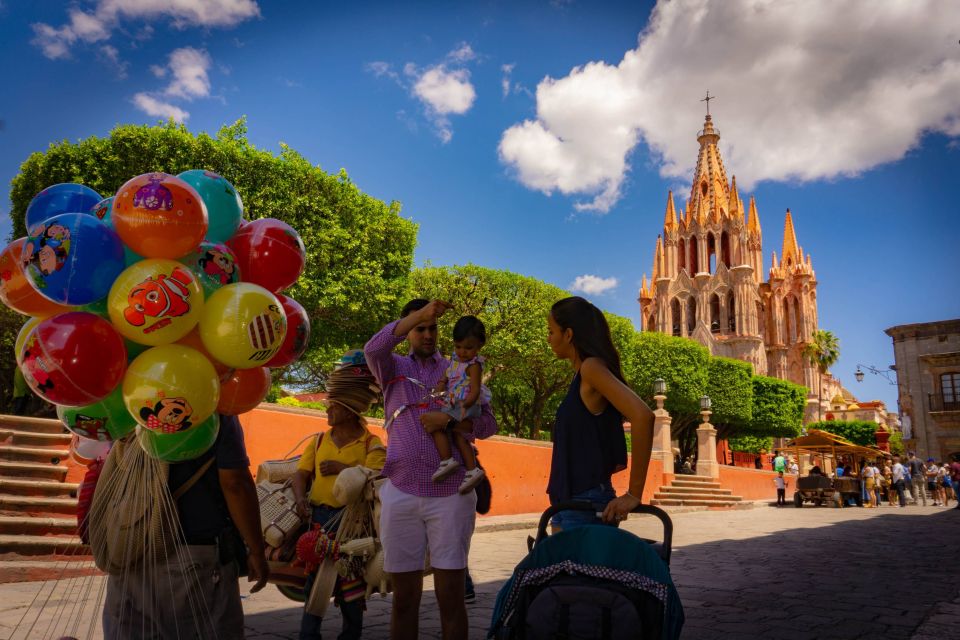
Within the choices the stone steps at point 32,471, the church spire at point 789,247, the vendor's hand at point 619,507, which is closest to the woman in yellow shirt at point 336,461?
the vendor's hand at point 619,507

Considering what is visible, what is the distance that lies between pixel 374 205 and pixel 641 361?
19.2 meters

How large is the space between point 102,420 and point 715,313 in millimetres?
73319

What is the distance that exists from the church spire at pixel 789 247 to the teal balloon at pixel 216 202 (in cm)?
8405

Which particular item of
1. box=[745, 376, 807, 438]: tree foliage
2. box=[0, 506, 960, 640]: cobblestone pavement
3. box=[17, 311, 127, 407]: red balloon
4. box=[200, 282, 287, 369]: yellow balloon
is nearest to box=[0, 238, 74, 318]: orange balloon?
box=[17, 311, 127, 407]: red balloon

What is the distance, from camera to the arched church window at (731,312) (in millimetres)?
68125

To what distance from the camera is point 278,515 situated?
3.81 metres

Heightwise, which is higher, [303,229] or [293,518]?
[303,229]

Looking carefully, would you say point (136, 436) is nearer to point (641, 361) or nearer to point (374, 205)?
point (374, 205)

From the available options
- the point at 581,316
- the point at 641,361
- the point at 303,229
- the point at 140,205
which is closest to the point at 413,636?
the point at 581,316

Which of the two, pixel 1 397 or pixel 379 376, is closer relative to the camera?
pixel 379 376

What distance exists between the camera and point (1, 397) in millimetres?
19172

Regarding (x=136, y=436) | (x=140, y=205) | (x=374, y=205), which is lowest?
(x=136, y=436)

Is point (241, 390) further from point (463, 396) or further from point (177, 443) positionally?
point (463, 396)

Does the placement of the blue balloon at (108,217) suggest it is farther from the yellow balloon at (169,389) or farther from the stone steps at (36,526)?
the stone steps at (36,526)
